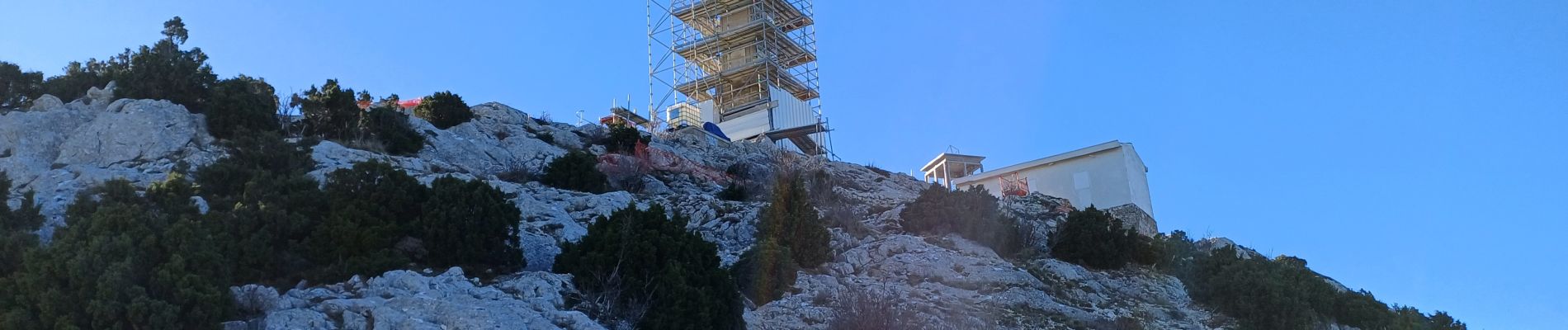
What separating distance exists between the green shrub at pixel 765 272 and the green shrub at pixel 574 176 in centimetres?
597

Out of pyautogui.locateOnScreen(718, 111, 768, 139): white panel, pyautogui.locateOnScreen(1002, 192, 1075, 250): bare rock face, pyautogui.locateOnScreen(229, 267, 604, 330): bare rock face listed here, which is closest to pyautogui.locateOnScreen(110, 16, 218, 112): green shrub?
pyautogui.locateOnScreen(229, 267, 604, 330): bare rock face

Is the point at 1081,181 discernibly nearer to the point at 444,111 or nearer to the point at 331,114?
the point at 444,111

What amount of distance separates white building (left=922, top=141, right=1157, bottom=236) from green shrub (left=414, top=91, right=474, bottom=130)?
13.9 metres

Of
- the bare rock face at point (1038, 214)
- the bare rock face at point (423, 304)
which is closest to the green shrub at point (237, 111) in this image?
the bare rock face at point (423, 304)

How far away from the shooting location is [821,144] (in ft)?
151

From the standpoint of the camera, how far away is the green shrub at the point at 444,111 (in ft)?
94.8

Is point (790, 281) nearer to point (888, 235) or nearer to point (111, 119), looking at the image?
point (888, 235)

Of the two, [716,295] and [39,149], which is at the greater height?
[39,149]

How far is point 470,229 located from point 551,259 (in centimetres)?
134

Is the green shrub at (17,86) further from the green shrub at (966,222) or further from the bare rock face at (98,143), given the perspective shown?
the green shrub at (966,222)

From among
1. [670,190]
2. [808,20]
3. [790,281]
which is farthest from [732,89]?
[790,281]

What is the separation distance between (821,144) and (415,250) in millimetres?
29316

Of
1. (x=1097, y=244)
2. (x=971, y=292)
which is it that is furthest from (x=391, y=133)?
(x=1097, y=244)

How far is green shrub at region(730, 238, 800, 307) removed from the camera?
18188 mm
